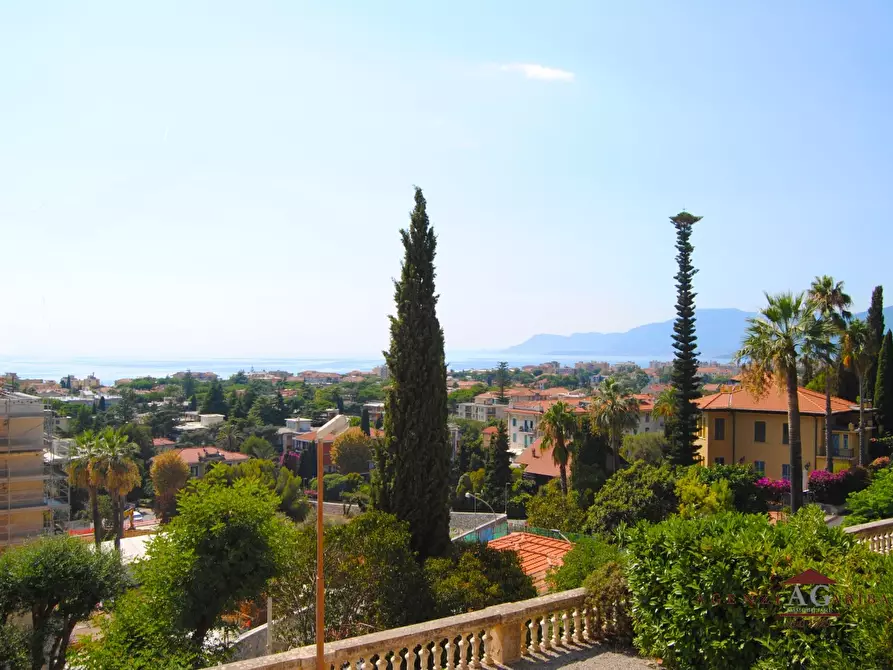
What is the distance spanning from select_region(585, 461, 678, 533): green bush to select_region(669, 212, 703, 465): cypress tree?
973 cm

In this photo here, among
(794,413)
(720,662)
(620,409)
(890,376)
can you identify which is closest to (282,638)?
(720,662)

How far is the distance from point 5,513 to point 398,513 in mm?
19827

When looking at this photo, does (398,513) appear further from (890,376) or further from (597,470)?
(890,376)

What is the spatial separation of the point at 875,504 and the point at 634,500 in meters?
8.14

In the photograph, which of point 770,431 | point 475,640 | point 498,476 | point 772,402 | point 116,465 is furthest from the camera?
point 498,476

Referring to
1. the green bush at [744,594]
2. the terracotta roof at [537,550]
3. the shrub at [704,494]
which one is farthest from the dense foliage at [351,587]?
the shrub at [704,494]

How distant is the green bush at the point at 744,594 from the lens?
5.12 metres

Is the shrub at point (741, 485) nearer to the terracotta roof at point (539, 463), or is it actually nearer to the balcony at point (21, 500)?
the terracotta roof at point (539, 463)

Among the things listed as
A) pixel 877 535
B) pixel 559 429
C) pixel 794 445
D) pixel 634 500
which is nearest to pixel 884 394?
pixel 559 429

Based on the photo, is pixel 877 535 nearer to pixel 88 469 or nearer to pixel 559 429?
pixel 559 429

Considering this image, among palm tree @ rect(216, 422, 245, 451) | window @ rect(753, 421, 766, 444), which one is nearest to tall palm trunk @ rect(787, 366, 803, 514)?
window @ rect(753, 421, 766, 444)

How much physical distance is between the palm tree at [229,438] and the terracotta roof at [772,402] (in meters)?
59.7

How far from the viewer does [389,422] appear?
45.0 feet

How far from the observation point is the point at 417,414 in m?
13.5
